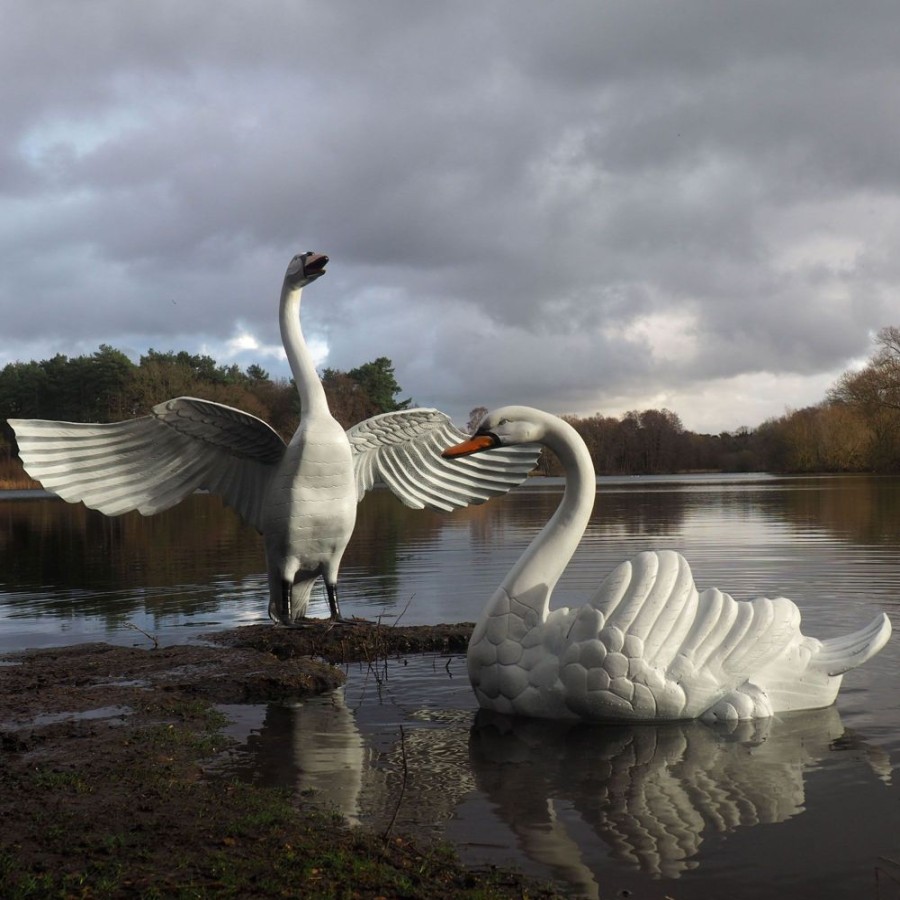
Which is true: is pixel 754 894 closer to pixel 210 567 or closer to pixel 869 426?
pixel 210 567

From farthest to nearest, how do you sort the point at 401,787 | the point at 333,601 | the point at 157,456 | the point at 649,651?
1. the point at 333,601
2. the point at 157,456
3. the point at 649,651
4. the point at 401,787

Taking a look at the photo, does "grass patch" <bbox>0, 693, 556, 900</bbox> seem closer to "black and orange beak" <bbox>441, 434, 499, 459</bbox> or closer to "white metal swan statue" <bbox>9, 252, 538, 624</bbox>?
"black and orange beak" <bbox>441, 434, 499, 459</bbox>

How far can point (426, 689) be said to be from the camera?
761cm

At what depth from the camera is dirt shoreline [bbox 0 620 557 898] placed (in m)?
3.95

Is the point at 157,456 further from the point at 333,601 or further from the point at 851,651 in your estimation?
the point at 851,651

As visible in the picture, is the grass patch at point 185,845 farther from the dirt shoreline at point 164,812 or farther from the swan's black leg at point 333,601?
the swan's black leg at point 333,601

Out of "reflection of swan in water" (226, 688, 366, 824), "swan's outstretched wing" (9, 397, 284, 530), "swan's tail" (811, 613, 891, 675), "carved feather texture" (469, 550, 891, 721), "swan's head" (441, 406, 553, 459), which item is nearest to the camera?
"reflection of swan in water" (226, 688, 366, 824)

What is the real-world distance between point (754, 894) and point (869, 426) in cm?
6792

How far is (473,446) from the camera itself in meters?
6.82

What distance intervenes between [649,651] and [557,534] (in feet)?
3.75

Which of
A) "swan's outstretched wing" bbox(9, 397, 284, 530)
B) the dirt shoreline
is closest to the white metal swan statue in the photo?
"swan's outstretched wing" bbox(9, 397, 284, 530)

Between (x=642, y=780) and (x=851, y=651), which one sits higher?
(x=851, y=651)

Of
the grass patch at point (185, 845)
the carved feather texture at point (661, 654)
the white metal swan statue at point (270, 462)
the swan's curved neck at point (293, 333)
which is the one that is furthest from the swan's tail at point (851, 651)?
the swan's curved neck at point (293, 333)

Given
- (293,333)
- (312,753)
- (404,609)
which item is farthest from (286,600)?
(312,753)
